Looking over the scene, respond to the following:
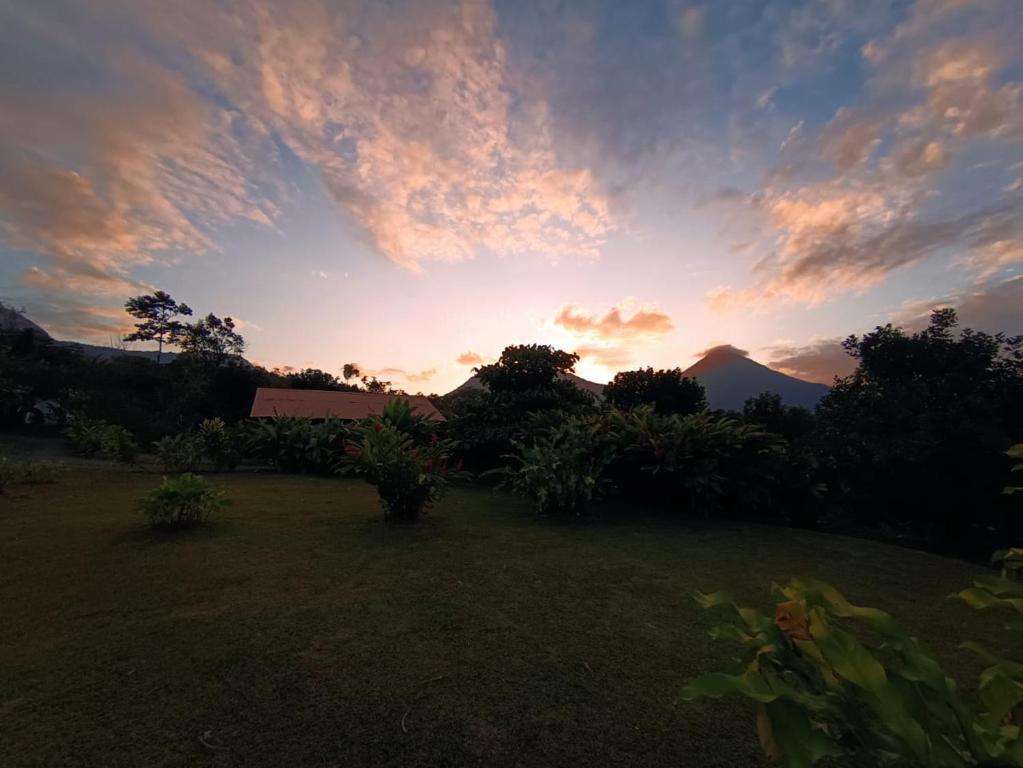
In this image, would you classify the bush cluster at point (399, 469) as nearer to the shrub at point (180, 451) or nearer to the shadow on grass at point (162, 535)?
the shadow on grass at point (162, 535)

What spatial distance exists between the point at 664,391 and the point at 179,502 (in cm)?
1202

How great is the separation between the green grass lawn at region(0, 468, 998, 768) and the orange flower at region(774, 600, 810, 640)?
37.5 inches

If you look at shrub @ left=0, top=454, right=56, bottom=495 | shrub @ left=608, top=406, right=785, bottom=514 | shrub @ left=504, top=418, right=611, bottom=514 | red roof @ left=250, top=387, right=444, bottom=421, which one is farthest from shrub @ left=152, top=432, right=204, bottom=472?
shrub @ left=608, top=406, right=785, bottom=514

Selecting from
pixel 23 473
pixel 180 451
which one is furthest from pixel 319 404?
pixel 23 473

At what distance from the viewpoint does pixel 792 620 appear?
1.01 meters

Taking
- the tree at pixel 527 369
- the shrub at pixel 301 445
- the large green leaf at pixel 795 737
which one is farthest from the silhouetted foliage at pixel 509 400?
the large green leaf at pixel 795 737

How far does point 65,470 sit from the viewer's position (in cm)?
810

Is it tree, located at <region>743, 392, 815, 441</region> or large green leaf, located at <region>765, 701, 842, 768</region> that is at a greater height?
tree, located at <region>743, 392, 815, 441</region>

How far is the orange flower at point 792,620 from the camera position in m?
0.98

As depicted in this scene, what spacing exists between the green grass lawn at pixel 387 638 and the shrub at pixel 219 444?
5228mm

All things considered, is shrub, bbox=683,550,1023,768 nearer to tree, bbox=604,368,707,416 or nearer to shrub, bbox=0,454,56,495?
shrub, bbox=0,454,56,495

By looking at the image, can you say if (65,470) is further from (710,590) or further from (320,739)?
(710,590)

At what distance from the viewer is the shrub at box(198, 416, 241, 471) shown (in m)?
9.70

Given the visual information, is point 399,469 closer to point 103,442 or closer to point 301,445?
point 301,445
